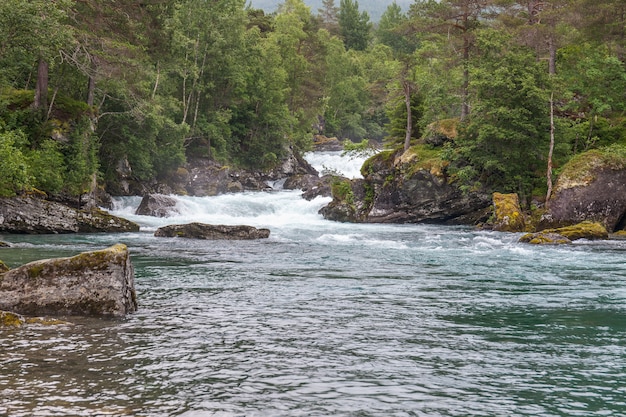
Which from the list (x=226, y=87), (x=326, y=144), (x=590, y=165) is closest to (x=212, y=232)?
(x=590, y=165)

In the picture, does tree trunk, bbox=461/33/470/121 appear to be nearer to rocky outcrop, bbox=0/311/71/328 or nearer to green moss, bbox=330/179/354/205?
green moss, bbox=330/179/354/205

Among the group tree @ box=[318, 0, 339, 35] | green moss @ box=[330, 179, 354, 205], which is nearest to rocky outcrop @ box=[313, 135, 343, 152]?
green moss @ box=[330, 179, 354, 205]

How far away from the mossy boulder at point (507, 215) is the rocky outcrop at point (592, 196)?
1159 mm

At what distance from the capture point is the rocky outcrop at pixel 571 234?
88.3ft

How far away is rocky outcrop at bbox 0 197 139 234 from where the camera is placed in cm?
2784

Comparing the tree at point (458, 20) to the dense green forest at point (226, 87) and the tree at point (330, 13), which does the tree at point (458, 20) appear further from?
the tree at point (330, 13)

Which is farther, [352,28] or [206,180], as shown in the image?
[352,28]

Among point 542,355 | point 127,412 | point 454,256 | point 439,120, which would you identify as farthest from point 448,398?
point 439,120

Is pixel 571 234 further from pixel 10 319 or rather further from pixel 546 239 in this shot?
pixel 10 319

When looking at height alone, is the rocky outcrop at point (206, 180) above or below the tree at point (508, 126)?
below

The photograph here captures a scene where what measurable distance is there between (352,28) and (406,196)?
3964 inches

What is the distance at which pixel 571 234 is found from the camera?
28406mm

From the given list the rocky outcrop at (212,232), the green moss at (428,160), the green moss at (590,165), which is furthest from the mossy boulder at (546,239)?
the green moss at (428,160)

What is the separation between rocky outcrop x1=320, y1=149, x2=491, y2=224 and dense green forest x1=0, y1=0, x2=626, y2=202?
1.11 meters
